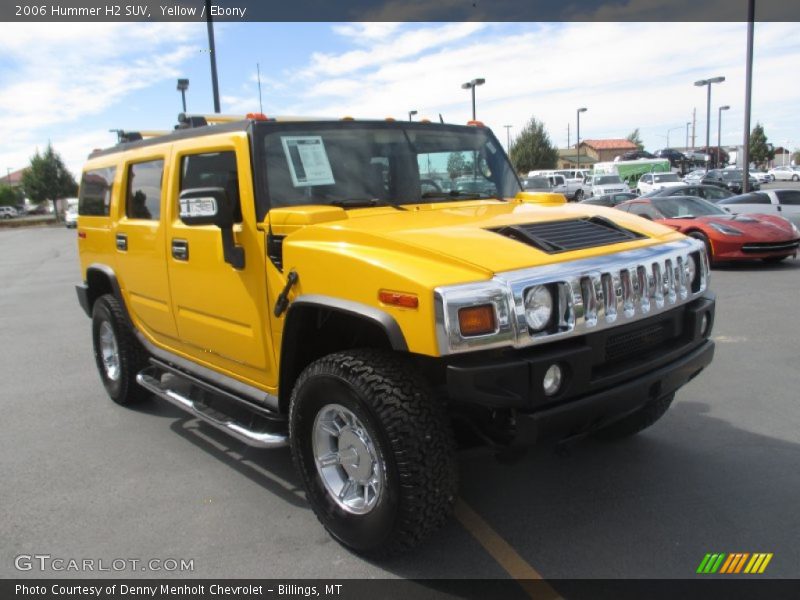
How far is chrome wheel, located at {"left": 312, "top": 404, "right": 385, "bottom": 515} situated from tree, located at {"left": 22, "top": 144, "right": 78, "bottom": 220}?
2502 inches

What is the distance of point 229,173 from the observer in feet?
12.3

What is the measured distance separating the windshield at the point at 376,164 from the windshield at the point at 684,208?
376 inches

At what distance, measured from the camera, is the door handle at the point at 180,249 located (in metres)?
4.10

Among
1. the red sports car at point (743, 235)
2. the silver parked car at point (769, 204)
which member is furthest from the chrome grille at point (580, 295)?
the silver parked car at point (769, 204)

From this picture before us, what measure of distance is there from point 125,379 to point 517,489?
3268 millimetres

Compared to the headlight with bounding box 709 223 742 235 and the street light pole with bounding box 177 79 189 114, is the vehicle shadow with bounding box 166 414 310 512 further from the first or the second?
the street light pole with bounding box 177 79 189 114

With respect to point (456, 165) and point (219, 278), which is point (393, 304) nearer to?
point (219, 278)

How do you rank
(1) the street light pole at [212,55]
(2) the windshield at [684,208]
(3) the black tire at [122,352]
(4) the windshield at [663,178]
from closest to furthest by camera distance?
1. (3) the black tire at [122,352]
2. (1) the street light pole at [212,55]
3. (2) the windshield at [684,208]
4. (4) the windshield at [663,178]

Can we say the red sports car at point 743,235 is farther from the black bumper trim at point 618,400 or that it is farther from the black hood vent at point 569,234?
the black bumper trim at point 618,400

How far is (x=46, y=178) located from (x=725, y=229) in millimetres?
59631

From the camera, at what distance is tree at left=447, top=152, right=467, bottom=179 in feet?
14.1

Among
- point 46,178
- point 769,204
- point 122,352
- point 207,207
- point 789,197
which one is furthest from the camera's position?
point 46,178

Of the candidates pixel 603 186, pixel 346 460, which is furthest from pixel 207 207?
pixel 603 186

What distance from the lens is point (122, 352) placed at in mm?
5219
